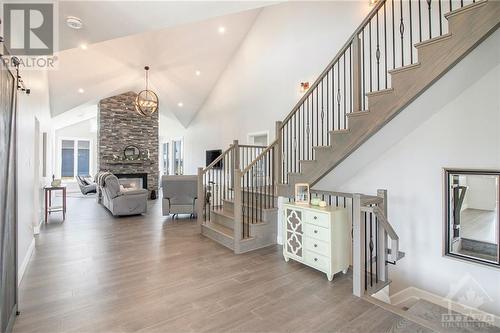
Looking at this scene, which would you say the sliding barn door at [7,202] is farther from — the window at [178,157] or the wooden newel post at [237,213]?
the window at [178,157]

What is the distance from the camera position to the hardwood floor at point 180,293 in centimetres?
218

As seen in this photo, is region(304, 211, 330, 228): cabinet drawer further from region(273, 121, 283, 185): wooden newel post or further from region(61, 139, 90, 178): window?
region(61, 139, 90, 178): window

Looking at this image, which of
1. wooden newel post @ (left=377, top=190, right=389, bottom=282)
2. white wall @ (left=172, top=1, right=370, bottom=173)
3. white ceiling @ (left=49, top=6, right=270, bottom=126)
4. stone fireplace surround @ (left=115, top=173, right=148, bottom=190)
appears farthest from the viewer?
stone fireplace surround @ (left=115, top=173, right=148, bottom=190)

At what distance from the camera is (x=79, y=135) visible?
12.0 m

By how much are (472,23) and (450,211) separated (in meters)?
2.00

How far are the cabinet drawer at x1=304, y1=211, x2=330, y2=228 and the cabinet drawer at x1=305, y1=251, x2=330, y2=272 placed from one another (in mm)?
405

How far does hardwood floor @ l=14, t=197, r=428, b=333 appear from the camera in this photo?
2.18 metres

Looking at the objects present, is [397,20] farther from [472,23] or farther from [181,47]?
[181,47]

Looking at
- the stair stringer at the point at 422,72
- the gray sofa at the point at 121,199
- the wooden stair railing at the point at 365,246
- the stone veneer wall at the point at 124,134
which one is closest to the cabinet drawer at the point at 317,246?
the wooden stair railing at the point at 365,246

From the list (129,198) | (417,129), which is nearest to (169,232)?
(129,198)

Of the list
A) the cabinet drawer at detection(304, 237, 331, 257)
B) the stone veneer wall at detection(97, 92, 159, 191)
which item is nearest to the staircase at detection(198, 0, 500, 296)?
the cabinet drawer at detection(304, 237, 331, 257)

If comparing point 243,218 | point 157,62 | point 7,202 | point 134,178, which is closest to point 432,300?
point 243,218

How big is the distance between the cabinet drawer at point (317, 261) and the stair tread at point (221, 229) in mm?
1354

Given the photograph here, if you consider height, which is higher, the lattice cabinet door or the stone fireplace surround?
the stone fireplace surround
